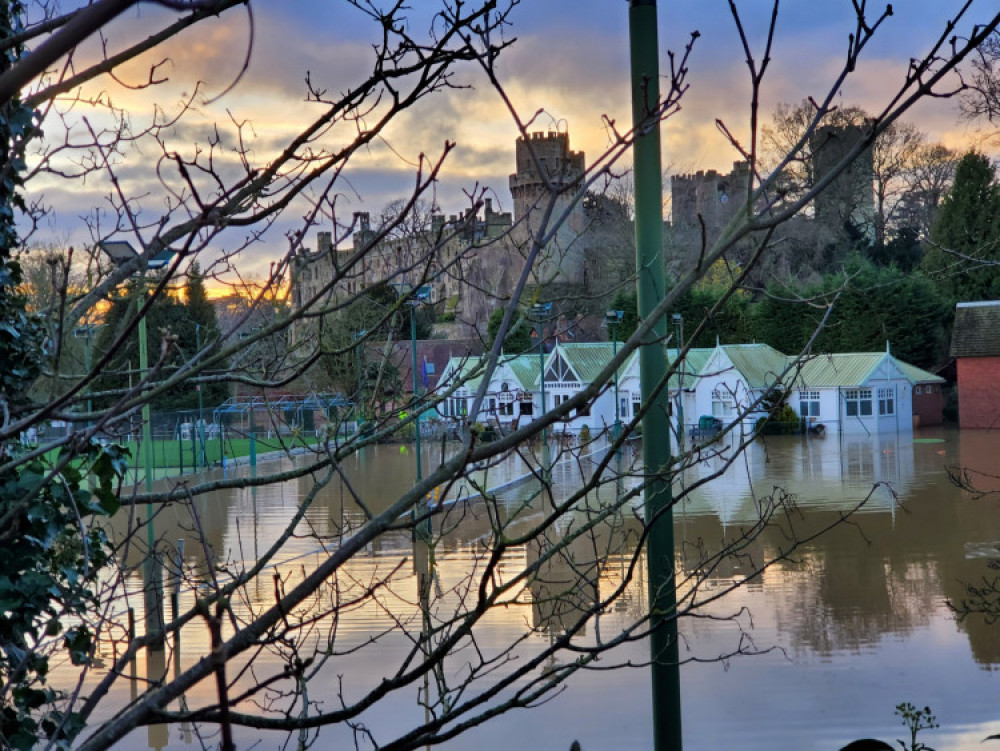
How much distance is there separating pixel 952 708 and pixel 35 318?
712cm

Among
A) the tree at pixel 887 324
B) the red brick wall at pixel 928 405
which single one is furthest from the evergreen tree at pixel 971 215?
the red brick wall at pixel 928 405

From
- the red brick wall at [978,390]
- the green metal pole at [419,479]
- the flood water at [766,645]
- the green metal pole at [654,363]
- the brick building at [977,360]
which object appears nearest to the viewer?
the green metal pole at [419,479]

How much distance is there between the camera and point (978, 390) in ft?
124

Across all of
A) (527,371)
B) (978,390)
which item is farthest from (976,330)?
(527,371)

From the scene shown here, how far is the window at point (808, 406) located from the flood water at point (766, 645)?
61.7 ft

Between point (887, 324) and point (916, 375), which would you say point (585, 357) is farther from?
point (887, 324)

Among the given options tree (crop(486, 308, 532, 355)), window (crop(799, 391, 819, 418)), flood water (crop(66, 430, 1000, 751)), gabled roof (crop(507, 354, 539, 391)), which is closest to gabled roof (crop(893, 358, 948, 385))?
window (crop(799, 391, 819, 418))

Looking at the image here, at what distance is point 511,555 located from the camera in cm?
1434

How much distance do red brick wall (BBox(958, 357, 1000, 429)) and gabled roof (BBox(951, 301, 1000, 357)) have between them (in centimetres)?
50

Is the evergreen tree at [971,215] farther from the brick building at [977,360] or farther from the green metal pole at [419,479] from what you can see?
the green metal pole at [419,479]

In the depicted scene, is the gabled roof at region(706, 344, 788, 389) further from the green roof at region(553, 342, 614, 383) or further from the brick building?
the brick building

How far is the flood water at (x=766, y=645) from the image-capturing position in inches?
308

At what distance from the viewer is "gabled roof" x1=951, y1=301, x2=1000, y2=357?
36656mm

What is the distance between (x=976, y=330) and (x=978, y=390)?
2.05 meters
